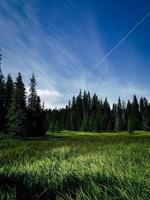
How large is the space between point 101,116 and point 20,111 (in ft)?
206

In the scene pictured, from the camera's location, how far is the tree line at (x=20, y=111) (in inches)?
1866

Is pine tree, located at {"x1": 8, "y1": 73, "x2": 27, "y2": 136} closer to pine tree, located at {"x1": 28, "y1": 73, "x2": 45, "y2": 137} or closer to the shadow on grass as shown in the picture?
pine tree, located at {"x1": 28, "y1": 73, "x2": 45, "y2": 137}

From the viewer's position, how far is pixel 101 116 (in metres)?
107

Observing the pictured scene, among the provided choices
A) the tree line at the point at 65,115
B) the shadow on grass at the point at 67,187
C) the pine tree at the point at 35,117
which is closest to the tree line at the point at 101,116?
the tree line at the point at 65,115

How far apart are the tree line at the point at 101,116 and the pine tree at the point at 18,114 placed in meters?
47.1

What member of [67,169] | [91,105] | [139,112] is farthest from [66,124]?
[67,169]

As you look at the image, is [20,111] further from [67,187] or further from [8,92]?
[67,187]

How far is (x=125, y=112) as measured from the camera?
120438 mm

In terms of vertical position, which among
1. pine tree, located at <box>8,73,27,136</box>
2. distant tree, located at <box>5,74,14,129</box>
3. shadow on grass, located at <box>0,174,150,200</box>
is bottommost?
shadow on grass, located at <box>0,174,150,200</box>

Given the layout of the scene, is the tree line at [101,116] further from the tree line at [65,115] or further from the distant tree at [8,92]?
the distant tree at [8,92]

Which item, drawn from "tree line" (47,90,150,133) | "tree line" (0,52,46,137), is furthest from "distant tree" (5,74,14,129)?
"tree line" (47,90,150,133)

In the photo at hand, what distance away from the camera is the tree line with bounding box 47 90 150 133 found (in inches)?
3989

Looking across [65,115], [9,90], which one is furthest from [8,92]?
[65,115]

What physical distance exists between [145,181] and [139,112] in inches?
4714
